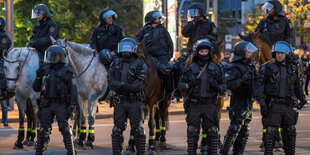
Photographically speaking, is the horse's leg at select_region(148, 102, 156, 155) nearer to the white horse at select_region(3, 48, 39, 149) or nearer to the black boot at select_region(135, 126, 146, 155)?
the black boot at select_region(135, 126, 146, 155)

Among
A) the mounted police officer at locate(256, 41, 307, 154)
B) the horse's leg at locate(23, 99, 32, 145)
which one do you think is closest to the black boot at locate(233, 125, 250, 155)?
the mounted police officer at locate(256, 41, 307, 154)

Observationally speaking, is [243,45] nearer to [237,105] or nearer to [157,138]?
[237,105]

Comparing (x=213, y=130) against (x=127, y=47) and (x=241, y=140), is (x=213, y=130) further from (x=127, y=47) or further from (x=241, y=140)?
(x=127, y=47)

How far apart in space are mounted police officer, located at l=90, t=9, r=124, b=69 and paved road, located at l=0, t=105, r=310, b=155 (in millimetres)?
1919

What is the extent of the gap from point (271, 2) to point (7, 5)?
411 inches

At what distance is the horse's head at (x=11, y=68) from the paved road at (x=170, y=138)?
1273 millimetres

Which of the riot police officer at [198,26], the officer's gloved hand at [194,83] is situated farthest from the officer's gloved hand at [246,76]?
the riot police officer at [198,26]

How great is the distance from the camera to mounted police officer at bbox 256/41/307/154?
10.1 m

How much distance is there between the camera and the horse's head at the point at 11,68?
13.4 metres

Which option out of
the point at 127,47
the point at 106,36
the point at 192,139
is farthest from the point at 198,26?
the point at 192,139

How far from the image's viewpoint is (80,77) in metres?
13.6

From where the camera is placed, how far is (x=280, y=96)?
33.1ft

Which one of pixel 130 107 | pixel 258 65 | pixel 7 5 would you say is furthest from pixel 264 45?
pixel 7 5

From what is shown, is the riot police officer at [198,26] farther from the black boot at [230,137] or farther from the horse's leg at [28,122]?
the horse's leg at [28,122]
